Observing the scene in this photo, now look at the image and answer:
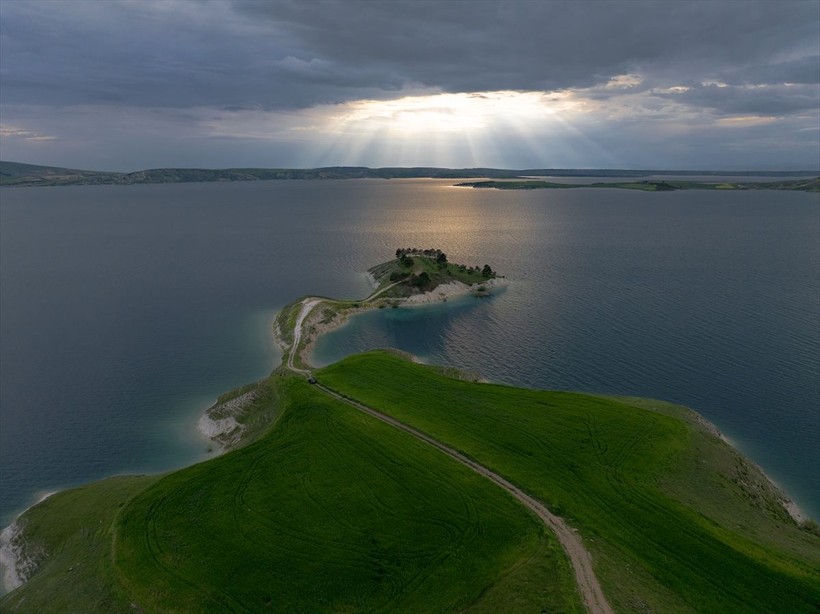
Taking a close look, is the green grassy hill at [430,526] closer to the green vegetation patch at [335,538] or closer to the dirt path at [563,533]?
the green vegetation patch at [335,538]

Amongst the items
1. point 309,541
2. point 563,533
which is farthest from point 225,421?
point 563,533

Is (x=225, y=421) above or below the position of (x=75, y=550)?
below

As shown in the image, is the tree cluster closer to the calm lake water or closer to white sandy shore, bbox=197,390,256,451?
the calm lake water

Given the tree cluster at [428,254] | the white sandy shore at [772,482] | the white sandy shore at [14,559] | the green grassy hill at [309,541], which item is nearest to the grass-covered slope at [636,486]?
the white sandy shore at [772,482]

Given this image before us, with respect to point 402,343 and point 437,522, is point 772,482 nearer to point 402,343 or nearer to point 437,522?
point 437,522

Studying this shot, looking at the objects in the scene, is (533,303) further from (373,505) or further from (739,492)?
(373,505)

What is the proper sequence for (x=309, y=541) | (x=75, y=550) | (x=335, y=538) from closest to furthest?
1. (x=309, y=541)
2. (x=335, y=538)
3. (x=75, y=550)
